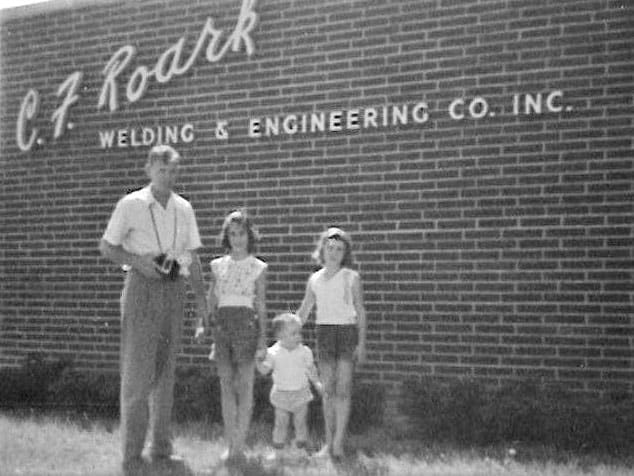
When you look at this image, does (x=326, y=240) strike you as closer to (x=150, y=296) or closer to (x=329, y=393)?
(x=329, y=393)

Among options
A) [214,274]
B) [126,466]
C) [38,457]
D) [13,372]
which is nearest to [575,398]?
[214,274]

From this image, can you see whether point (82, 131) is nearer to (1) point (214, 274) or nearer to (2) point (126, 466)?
(1) point (214, 274)

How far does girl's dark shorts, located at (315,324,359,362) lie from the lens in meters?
7.33

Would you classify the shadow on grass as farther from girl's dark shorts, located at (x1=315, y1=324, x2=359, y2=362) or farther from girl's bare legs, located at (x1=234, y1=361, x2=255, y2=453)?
girl's dark shorts, located at (x1=315, y1=324, x2=359, y2=362)

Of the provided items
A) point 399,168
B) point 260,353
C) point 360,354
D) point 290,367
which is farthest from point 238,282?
point 399,168

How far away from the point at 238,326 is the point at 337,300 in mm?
745

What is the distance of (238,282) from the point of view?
707cm

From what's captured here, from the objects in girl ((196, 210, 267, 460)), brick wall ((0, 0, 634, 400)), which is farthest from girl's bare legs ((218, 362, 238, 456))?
brick wall ((0, 0, 634, 400))

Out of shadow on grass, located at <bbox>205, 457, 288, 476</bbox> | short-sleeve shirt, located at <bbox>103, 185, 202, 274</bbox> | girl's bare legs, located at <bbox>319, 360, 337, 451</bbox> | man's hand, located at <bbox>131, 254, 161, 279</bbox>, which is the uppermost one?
short-sleeve shirt, located at <bbox>103, 185, 202, 274</bbox>

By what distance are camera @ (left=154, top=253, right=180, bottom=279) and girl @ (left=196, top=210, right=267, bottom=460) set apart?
0.56 m

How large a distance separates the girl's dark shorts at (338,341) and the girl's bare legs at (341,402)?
2.2 inches

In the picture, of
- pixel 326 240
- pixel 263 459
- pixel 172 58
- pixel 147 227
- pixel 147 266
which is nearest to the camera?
pixel 147 266

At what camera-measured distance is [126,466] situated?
6.48 m

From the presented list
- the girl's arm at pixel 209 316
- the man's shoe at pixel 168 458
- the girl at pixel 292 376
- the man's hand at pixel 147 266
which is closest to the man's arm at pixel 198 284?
the girl's arm at pixel 209 316
